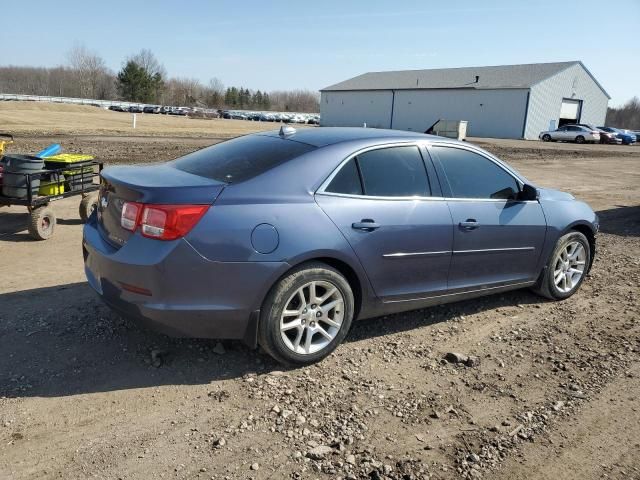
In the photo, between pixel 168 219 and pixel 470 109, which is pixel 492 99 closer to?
pixel 470 109

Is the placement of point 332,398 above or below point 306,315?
below

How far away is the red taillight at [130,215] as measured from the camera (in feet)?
11.2

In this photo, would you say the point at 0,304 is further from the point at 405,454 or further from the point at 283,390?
the point at 405,454

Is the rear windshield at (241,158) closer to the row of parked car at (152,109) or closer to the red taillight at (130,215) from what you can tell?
the red taillight at (130,215)

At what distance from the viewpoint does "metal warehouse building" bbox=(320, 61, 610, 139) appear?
5391 centimetres

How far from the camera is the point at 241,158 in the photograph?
4.03m

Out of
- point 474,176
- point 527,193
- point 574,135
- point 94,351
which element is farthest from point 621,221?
point 574,135

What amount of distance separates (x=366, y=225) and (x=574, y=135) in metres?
48.3

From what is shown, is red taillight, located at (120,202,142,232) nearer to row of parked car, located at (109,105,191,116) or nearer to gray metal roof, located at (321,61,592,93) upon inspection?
gray metal roof, located at (321,61,592,93)

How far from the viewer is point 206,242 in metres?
3.30

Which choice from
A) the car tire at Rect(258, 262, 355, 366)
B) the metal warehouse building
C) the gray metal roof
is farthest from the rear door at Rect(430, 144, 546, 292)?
the gray metal roof

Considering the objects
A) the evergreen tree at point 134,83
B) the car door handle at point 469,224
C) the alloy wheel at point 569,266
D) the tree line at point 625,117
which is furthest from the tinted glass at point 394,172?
the tree line at point 625,117

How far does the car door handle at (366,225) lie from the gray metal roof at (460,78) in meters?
54.9

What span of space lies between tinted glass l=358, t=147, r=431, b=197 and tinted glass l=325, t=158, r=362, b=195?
0.06m
